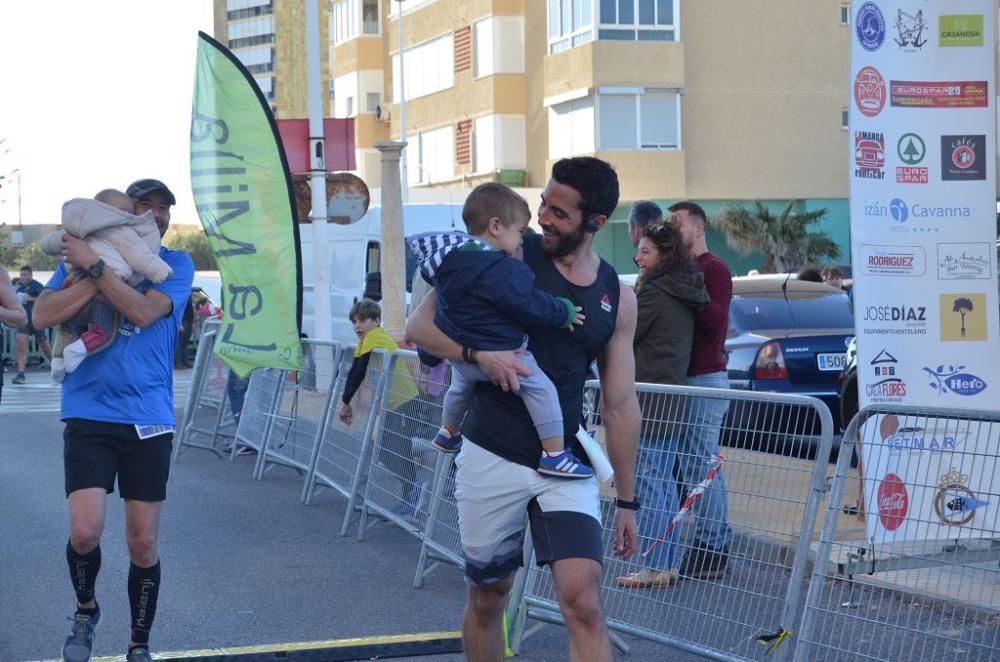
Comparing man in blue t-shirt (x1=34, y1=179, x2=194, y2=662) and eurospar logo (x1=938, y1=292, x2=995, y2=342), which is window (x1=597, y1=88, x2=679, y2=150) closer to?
eurospar logo (x1=938, y1=292, x2=995, y2=342)

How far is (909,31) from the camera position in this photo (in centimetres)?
760

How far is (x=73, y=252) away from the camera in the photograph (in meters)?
→ 5.76

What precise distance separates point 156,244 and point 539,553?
2.37 meters

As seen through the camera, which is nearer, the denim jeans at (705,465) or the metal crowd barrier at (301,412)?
the denim jeans at (705,465)

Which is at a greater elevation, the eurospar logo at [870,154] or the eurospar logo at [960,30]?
the eurospar logo at [960,30]

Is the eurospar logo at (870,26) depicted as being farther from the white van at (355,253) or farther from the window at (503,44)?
the window at (503,44)

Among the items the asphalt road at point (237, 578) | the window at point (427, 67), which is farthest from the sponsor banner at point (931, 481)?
the window at point (427, 67)

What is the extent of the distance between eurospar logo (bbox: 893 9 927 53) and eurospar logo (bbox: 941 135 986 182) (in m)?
0.51

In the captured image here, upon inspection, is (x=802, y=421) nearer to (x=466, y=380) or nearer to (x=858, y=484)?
(x=858, y=484)

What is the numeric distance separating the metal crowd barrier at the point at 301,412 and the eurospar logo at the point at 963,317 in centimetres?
464

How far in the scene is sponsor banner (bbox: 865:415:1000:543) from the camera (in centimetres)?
468

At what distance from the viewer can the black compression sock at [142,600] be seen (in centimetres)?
584

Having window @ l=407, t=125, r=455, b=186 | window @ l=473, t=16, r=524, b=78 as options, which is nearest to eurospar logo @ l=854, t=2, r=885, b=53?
window @ l=473, t=16, r=524, b=78

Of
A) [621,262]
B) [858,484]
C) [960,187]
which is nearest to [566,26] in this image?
[621,262]
